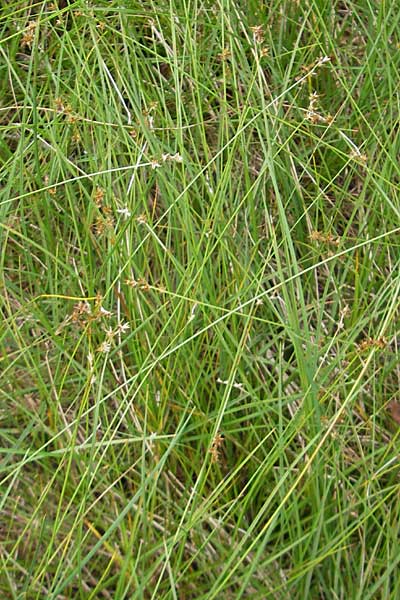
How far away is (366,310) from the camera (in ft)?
5.45

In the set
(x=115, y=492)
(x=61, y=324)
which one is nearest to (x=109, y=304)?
(x=61, y=324)

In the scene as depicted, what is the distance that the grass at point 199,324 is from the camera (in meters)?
1.49

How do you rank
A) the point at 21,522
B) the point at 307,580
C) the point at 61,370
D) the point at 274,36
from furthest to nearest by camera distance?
the point at 274,36 → the point at 61,370 → the point at 21,522 → the point at 307,580

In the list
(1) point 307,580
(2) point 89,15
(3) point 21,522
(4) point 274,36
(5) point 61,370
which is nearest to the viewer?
(1) point 307,580

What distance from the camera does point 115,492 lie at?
1.55 metres

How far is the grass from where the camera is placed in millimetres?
1489

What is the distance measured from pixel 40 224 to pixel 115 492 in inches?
21.7

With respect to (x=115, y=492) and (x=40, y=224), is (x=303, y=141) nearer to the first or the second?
(x=40, y=224)

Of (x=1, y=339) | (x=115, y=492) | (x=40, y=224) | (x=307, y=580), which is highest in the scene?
(x=40, y=224)

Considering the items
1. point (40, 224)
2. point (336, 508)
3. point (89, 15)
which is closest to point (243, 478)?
point (336, 508)

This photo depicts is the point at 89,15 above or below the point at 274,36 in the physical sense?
above

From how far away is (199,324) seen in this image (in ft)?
5.61

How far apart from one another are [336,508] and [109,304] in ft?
1.86

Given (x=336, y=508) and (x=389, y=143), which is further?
(x=389, y=143)
